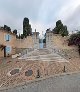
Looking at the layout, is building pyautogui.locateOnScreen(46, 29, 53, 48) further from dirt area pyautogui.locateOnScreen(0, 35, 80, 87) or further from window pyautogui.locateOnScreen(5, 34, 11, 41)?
dirt area pyautogui.locateOnScreen(0, 35, 80, 87)

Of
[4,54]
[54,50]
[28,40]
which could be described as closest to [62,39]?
[54,50]

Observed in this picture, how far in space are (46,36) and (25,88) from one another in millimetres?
25686

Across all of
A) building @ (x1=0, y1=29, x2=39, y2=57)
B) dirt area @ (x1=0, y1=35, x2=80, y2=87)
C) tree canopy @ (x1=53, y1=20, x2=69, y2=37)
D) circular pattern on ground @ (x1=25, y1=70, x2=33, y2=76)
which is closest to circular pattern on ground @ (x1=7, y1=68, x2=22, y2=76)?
dirt area @ (x1=0, y1=35, x2=80, y2=87)

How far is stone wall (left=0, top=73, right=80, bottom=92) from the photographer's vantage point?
24406 millimetres

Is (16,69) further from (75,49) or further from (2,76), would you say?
(75,49)

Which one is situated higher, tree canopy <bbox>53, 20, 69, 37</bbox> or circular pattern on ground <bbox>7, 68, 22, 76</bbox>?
tree canopy <bbox>53, 20, 69, 37</bbox>

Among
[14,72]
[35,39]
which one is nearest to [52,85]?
[14,72]

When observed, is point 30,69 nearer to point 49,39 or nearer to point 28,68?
point 28,68

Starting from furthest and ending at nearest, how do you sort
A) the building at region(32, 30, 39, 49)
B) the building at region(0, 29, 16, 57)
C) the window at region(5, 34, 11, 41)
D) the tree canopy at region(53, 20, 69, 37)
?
the tree canopy at region(53, 20, 69, 37)
the building at region(32, 30, 39, 49)
the window at region(5, 34, 11, 41)
the building at region(0, 29, 16, 57)

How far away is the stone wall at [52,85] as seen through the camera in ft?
80.1

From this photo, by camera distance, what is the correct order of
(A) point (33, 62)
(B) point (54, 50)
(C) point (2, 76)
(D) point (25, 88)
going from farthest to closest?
1. (B) point (54, 50)
2. (A) point (33, 62)
3. (C) point (2, 76)
4. (D) point (25, 88)

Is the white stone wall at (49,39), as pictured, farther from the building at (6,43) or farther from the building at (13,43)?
the building at (6,43)

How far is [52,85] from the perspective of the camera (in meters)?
25.6

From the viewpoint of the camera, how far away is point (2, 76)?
2880 centimetres
